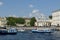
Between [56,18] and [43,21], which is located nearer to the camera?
[56,18]

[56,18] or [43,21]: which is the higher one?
[56,18]

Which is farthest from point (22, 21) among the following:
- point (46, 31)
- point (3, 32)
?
point (3, 32)

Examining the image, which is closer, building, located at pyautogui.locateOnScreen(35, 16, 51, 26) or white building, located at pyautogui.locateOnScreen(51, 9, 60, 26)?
white building, located at pyautogui.locateOnScreen(51, 9, 60, 26)

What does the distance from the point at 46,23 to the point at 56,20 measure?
637 cm

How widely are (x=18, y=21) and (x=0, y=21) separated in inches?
435

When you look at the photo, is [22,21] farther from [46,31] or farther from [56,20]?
[46,31]

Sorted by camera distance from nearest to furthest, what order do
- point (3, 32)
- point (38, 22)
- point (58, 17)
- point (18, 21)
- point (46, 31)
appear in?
point (3, 32) < point (46, 31) < point (58, 17) < point (38, 22) < point (18, 21)

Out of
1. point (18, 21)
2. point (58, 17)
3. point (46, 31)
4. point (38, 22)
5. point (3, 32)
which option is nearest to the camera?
point (3, 32)

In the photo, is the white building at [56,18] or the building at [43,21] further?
the building at [43,21]

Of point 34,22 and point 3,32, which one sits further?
point 34,22

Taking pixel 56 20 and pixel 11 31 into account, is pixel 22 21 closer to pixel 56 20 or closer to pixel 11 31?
pixel 56 20

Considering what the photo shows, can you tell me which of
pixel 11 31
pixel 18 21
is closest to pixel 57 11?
pixel 18 21

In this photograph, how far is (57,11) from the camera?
15138 cm

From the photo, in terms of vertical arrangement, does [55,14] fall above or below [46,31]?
above
